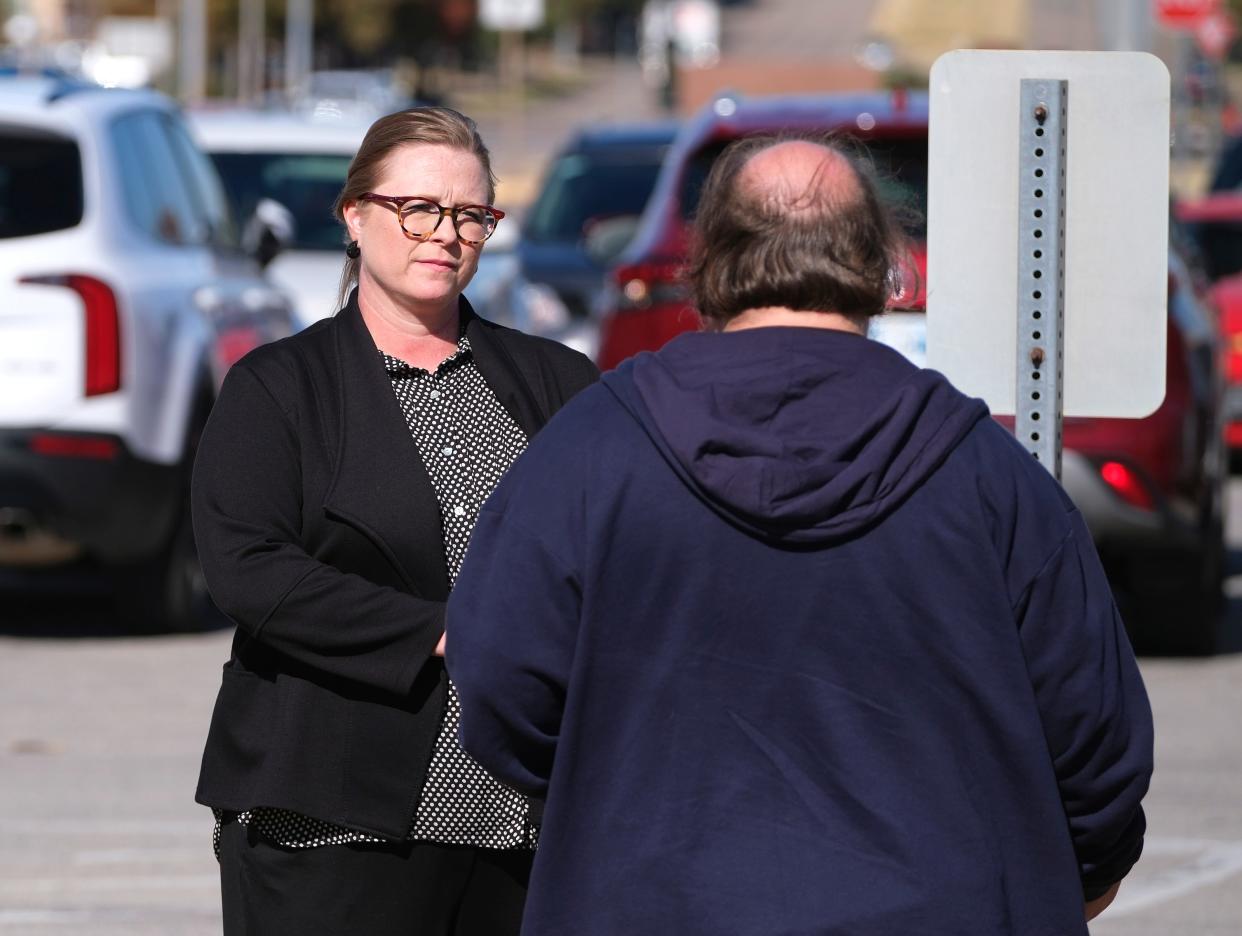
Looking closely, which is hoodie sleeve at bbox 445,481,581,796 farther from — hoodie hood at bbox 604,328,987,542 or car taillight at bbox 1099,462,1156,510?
car taillight at bbox 1099,462,1156,510

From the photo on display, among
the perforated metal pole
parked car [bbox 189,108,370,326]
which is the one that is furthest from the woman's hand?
parked car [bbox 189,108,370,326]

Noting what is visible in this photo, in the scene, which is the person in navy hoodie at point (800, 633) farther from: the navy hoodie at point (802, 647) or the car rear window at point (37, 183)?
the car rear window at point (37, 183)

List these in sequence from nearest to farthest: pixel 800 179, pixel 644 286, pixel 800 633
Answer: pixel 800 633, pixel 800 179, pixel 644 286

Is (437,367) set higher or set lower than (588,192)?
lower

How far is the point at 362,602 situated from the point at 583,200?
12.8 meters

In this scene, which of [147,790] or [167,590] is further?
[167,590]

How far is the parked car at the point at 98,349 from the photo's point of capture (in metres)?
8.70

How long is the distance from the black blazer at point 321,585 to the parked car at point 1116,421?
A: 4368 mm

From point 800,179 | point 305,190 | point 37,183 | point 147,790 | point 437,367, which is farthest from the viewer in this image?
point 305,190

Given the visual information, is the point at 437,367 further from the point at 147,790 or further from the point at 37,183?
the point at 37,183

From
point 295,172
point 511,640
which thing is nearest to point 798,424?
point 511,640

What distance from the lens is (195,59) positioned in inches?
2210

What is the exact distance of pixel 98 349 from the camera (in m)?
8.71

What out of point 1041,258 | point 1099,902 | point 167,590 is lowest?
point 167,590
